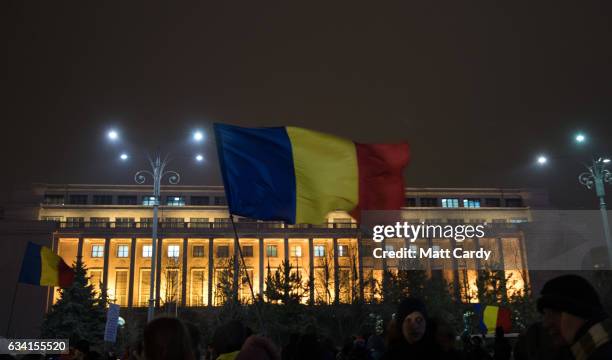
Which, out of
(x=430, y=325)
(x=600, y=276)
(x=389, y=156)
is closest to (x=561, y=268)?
(x=600, y=276)

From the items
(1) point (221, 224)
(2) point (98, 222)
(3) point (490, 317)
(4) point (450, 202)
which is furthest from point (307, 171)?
(4) point (450, 202)

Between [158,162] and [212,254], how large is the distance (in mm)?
62771

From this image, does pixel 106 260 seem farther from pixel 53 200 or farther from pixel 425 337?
pixel 425 337

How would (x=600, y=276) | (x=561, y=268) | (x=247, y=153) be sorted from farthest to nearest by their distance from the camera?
1. (x=561, y=268)
2. (x=600, y=276)
3. (x=247, y=153)

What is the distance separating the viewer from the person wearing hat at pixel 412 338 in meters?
4.60

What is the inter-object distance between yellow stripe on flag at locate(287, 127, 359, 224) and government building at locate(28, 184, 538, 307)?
225 ft

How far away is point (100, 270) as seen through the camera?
83500 mm

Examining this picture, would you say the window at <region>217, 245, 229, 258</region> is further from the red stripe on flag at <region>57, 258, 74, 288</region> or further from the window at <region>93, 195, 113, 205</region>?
the red stripe on flag at <region>57, 258, 74, 288</region>

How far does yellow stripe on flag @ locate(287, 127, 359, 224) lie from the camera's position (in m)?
9.35

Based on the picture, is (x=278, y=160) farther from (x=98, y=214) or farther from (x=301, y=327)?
(x=98, y=214)

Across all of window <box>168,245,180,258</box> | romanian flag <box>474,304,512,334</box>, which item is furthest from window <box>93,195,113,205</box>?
romanian flag <box>474,304,512,334</box>

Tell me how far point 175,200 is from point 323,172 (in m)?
85.5

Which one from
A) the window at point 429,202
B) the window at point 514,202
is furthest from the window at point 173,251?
the window at point 514,202

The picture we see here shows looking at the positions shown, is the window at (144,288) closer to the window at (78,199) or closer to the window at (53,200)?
the window at (78,199)
